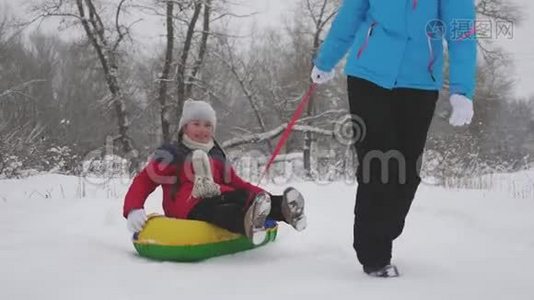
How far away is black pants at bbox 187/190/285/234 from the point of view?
2.66 m

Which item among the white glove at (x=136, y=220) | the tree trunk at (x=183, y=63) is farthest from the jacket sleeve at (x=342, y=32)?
the tree trunk at (x=183, y=63)

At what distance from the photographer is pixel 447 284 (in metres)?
1.99

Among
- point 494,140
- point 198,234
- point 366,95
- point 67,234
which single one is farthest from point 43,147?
point 494,140

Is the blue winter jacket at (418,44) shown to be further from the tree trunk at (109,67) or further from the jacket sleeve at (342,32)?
the tree trunk at (109,67)

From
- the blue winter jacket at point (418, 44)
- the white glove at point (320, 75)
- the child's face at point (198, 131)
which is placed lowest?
the child's face at point (198, 131)

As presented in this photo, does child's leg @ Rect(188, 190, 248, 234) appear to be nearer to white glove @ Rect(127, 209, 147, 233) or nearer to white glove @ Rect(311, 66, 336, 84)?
white glove @ Rect(127, 209, 147, 233)

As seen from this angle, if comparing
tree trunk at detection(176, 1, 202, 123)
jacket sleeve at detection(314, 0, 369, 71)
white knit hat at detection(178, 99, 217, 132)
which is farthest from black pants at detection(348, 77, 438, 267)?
tree trunk at detection(176, 1, 202, 123)

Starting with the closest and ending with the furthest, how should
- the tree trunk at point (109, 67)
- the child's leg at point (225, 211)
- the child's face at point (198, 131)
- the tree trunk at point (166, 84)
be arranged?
1. the child's leg at point (225, 211)
2. the child's face at point (198, 131)
3. the tree trunk at point (109, 67)
4. the tree trunk at point (166, 84)

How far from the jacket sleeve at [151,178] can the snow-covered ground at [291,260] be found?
26 cm

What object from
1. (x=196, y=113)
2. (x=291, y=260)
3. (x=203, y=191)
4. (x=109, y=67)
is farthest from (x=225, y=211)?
(x=109, y=67)

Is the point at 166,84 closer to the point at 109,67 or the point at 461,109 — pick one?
the point at 109,67

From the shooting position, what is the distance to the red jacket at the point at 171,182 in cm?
281

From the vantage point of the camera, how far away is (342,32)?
2391mm

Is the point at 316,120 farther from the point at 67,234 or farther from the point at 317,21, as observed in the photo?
the point at 67,234
